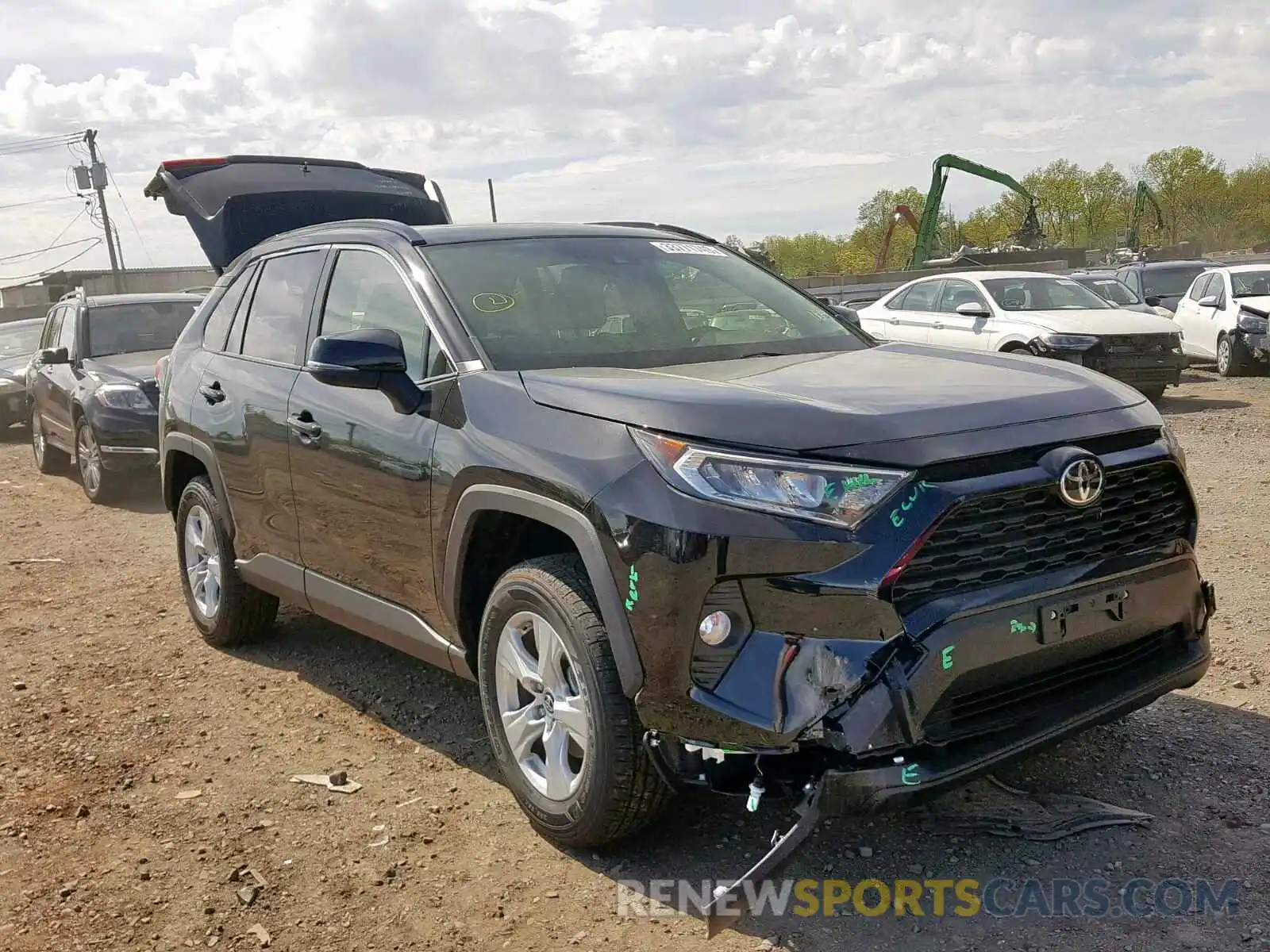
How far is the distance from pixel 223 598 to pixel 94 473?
564 centimetres

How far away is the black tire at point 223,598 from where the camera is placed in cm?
531

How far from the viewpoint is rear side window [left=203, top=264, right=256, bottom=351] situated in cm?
530

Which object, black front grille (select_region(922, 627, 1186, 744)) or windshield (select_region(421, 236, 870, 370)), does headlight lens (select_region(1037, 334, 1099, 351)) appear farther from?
black front grille (select_region(922, 627, 1186, 744))

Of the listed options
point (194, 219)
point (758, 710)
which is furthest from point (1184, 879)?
point (194, 219)

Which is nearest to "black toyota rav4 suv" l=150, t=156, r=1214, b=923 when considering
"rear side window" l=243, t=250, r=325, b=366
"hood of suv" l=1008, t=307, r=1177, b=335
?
"rear side window" l=243, t=250, r=325, b=366

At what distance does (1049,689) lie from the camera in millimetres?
3062

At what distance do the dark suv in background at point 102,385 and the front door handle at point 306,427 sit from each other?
5.65 meters

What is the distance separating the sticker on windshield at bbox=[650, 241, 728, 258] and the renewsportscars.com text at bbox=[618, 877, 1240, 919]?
2442 mm

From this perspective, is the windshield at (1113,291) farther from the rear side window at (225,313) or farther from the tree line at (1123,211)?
the tree line at (1123,211)

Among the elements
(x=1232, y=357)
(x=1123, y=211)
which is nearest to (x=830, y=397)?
(x=1232, y=357)

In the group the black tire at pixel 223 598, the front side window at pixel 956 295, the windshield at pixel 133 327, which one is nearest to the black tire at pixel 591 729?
the black tire at pixel 223 598

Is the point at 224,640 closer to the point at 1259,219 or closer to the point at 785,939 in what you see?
the point at 785,939

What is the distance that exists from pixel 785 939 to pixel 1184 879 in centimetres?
105

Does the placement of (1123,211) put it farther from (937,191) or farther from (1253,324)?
(1253,324)
